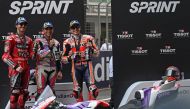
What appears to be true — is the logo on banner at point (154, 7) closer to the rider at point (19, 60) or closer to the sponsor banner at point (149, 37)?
the sponsor banner at point (149, 37)

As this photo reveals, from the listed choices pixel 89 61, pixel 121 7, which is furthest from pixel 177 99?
pixel 121 7

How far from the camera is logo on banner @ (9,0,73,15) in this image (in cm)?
817

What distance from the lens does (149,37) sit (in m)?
8.30

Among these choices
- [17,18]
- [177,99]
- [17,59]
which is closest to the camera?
[177,99]

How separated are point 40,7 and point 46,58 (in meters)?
1.24

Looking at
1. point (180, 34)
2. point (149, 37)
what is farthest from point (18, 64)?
point (180, 34)

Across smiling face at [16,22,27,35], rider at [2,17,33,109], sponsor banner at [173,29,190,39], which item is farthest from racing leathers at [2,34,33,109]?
sponsor banner at [173,29,190,39]

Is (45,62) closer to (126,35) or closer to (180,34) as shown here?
(126,35)

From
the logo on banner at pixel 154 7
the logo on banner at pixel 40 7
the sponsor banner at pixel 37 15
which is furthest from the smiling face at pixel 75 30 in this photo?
the logo on banner at pixel 154 7

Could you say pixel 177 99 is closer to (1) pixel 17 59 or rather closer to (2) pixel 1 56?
(1) pixel 17 59

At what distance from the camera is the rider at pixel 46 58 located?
7754mm

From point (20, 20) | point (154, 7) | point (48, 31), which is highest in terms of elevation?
point (154, 7)

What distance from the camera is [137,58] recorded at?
838cm

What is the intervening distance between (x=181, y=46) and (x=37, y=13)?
3.33 metres
